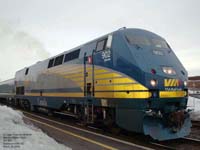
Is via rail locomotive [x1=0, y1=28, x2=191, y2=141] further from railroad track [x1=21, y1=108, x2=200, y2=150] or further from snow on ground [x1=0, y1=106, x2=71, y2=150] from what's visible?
snow on ground [x1=0, y1=106, x2=71, y2=150]

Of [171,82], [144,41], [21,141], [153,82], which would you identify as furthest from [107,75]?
[21,141]

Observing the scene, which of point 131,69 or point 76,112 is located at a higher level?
point 131,69

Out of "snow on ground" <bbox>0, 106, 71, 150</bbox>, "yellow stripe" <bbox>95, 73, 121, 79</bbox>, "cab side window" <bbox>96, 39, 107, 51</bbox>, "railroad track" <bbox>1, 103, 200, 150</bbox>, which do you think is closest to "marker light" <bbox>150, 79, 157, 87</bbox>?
"yellow stripe" <bbox>95, 73, 121, 79</bbox>

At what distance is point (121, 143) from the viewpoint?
8.78 metres

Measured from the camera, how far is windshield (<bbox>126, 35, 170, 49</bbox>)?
9809mm

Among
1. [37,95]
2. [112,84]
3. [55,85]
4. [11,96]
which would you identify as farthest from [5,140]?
[11,96]

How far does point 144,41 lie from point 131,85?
2.10 metres

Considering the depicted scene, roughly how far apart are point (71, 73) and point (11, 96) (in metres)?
17.2

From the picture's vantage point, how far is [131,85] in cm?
888

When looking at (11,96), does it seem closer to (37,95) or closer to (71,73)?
(37,95)

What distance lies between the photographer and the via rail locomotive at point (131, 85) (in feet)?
28.2

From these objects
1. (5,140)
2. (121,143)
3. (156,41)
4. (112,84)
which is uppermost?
(156,41)

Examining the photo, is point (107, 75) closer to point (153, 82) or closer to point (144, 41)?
point (144, 41)

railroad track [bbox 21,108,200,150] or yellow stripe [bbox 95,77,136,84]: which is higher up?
yellow stripe [bbox 95,77,136,84]
